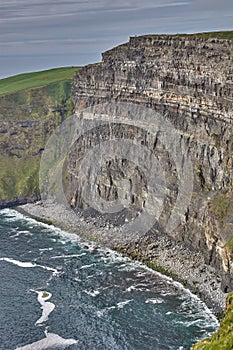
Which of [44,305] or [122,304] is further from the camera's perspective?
[44,305]

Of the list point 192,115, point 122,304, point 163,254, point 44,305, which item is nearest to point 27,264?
point 44,305

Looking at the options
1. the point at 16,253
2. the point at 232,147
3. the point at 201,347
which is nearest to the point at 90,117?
the point at 16,253

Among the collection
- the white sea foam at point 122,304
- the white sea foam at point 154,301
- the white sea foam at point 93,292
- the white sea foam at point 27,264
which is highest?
the white sea foam at point 27,264

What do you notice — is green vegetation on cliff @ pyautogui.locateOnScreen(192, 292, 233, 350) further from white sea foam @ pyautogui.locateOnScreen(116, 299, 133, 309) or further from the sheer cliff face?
white sea foam @ pyautogui.locateOnScreen(116, 299, 133, 309)

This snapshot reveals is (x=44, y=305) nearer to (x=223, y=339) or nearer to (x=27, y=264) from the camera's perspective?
(x=27, y=264)

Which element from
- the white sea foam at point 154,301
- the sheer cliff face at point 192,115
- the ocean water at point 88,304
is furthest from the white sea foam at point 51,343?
the sheer cliff face at point 192,115

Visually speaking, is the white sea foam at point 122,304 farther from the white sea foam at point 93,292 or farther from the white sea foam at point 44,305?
the white sea foam at point 44,305

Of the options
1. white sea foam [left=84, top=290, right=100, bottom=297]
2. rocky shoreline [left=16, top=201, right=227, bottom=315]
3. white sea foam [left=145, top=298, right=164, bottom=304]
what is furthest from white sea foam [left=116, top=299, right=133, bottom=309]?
rocky shoreline [left=16, top=201, right=227, bottom=315]
